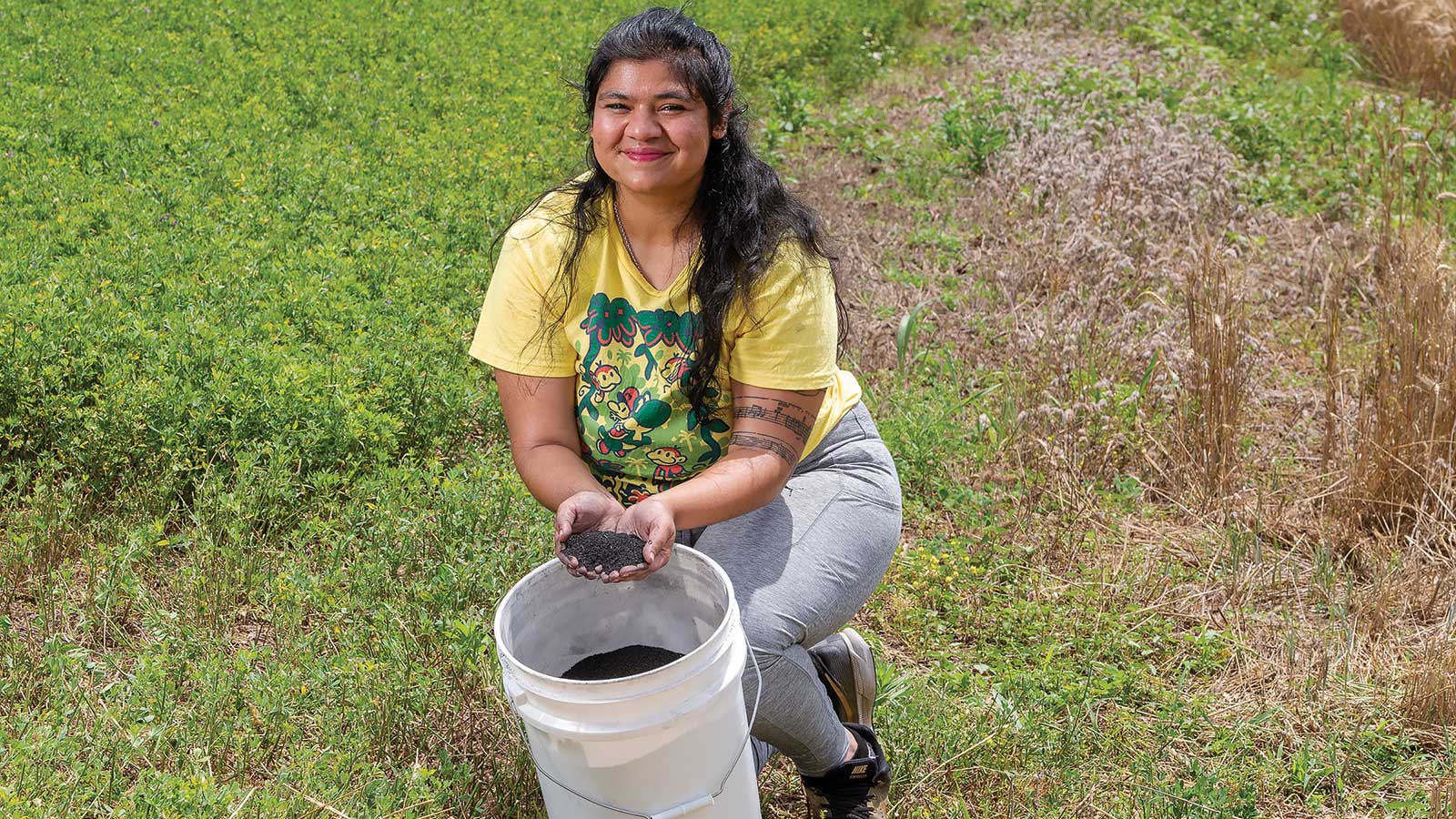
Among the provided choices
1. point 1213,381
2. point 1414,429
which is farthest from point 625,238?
point 1414,429

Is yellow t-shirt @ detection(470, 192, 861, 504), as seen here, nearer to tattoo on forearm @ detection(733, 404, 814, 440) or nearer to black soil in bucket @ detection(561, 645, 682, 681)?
tattoo on forearm @ detection(733, 404, 814, 440)

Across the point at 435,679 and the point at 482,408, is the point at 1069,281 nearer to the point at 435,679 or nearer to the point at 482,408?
the point at 482,408

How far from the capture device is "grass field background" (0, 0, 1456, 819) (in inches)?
114

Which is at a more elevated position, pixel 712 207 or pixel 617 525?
pixel 712 207

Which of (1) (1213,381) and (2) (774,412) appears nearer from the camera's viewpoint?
(2) (774,412)

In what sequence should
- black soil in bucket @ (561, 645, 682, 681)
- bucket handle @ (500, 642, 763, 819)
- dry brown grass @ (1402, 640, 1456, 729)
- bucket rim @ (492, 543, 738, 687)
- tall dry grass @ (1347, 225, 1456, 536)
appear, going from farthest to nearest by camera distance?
1. tall dry grass @ (1347, 225, 1456, 536)
2. dry brown grass @ (1402, 640, 1456, 729)
3. black soil in bucket @ (561, 645, 682, 681)
4. bucket handle @ (500, 642, 763, 819)
5. bucket rim @ (492, 543, 738, 687)

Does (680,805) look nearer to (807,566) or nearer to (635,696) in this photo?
(635,696)

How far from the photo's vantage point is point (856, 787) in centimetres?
277

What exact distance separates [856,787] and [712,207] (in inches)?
48.9

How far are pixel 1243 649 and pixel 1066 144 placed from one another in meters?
3.57

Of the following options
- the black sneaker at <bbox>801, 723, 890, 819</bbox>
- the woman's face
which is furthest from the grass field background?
the woman's face

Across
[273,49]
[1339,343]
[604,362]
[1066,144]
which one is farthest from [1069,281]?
[273,49]

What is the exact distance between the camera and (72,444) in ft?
11.8

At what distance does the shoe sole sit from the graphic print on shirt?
1.97 feet
